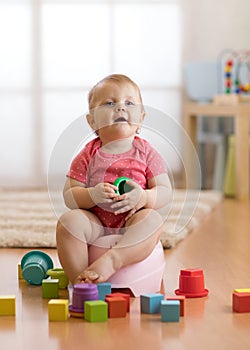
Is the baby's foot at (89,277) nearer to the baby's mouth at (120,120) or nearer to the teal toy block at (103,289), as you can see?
the teal toy block at (103,289)

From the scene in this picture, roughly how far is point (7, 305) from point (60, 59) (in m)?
2.56

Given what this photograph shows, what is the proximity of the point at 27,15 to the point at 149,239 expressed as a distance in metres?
2.48

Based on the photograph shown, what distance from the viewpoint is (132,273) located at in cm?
174

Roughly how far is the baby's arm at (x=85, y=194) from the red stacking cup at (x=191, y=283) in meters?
0.24

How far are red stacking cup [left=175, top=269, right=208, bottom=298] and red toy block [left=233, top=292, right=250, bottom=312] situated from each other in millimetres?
148

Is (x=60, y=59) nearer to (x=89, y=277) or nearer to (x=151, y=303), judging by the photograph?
(x=89, y=277)

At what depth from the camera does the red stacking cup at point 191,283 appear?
1.74m

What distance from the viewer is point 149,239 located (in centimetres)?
172

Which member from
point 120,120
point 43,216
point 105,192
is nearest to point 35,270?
point 105,192

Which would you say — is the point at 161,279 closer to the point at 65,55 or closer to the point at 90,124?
the point at 90,124

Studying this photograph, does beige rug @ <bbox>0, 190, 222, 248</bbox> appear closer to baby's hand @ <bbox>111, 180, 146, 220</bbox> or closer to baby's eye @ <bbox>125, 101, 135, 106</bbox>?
baby's hand @ <bbox>111, 180, 146, 220</bbox>

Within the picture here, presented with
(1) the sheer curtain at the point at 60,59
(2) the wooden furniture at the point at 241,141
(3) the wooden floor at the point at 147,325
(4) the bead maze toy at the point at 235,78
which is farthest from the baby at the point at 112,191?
(1) the sheer curtain at the point at 60,59

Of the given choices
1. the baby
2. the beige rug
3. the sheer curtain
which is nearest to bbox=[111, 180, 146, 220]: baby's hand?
the baby

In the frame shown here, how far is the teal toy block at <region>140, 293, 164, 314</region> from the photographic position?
157 centimetres
